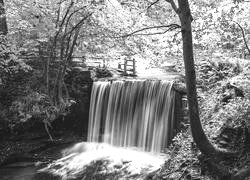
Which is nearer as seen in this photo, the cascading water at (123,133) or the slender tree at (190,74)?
the slender tree at (190,74)

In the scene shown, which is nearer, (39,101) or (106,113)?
(39,101)

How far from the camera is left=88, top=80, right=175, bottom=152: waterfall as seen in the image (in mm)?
9023

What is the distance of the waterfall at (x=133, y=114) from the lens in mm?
9023

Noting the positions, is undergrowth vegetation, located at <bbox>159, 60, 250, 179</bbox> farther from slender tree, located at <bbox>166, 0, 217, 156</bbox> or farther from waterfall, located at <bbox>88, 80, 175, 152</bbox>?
waterfall, located at <bbox>88, 80, 175, 152</bbox>

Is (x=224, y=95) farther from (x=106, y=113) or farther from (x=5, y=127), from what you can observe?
(x=5, y=127)

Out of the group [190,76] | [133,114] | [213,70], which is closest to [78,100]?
[133,114]

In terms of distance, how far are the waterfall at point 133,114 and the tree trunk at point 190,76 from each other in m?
4.20

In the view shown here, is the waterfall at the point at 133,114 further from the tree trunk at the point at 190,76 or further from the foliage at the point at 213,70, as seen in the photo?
the tree trunk at the point at 190,76

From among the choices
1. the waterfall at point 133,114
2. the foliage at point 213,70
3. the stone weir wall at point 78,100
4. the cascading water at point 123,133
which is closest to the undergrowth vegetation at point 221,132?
the foliage at point 213,70

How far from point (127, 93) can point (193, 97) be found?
6.31 m

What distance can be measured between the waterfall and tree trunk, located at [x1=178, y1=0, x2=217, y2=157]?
420cm

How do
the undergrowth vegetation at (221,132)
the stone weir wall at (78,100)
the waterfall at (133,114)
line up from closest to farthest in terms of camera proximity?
the undergrowth vegetation at (221,132) → the waterfall at (133,114) → the stone weir wall at (78,100)

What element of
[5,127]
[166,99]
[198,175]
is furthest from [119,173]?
[5,127]

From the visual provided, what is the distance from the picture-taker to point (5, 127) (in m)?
9.62
